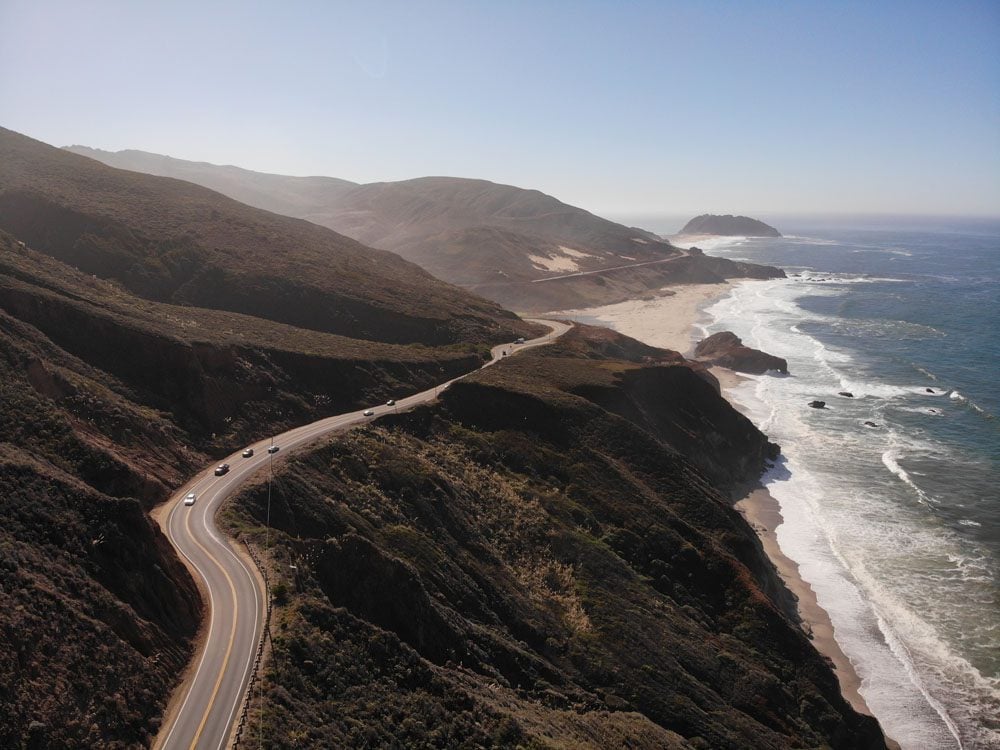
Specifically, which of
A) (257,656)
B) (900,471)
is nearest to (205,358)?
(257,656)

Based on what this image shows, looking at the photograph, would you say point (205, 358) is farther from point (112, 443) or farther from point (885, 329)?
point (885, 329)

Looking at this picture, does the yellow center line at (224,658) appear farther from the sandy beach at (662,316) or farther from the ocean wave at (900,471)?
the sandy beach at (662,316)

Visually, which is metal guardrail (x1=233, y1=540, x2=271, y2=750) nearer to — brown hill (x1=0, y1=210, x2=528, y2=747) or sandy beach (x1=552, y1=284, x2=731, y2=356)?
brown hill (x1=0, y1=210, x2=528, y2=747)

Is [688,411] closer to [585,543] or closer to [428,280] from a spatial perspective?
[585,543]

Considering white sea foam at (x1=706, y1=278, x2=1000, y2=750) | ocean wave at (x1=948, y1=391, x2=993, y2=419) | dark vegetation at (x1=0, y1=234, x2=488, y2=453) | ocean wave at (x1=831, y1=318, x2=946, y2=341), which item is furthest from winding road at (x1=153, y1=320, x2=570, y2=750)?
ocean wave at (x1=831, y1=318, x2=946, y2=341)

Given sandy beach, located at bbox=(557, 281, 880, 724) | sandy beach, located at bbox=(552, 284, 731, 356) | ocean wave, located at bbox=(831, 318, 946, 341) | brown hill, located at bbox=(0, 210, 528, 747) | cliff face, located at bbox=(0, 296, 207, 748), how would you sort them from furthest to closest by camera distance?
1. sandy beach, located at bbox=(552, 284, 731, 356)
2. ocean wave, located at bbox=(831, 318, 946, 341)
3. sandy beach, located at bbox=(557, 281, 880, 724)
4. brown hill, located at bbox=(0, 210, 528, 747)
5. cliff face, located at bbox=(0, 296, 207, 748)

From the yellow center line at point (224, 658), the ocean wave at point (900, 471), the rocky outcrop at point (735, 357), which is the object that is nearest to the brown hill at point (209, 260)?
the rocky outcrop at point (735, 357)
